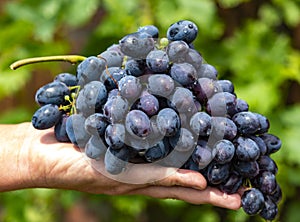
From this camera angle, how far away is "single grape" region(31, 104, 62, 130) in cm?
107

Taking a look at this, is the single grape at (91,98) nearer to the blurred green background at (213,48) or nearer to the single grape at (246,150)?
the single grape at (246,150)

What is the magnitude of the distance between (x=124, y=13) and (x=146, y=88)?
99 centimetres

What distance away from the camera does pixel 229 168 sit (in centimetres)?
103

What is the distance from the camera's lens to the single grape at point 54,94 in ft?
3.55

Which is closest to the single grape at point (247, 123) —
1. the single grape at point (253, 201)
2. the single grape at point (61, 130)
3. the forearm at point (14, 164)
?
the single grape at point (253, 201)

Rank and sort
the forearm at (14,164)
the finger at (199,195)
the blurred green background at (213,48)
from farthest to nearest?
1. the blurred green background at (213,48)
2. the forearm at (14,164)
3. the finger at (199,195)

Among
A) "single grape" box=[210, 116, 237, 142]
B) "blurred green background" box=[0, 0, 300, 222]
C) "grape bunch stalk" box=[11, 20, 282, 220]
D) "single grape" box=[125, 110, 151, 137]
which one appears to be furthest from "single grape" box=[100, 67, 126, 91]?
"blurred green background" box=[0, 0, 300, 222]

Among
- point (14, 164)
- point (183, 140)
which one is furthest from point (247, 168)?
point (14, 164)

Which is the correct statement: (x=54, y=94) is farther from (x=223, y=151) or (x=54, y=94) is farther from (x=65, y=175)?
(x=223, y=151)

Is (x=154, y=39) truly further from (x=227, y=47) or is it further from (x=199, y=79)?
(x=227, y=47)

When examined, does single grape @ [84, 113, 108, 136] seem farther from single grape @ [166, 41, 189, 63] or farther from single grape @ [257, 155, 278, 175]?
single grape @ [257, 155, 278, 175]

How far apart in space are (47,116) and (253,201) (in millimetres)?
447

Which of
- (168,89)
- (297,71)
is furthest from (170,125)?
(297,71)

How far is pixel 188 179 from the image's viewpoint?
40.1 inches
